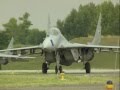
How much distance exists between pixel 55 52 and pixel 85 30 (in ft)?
267

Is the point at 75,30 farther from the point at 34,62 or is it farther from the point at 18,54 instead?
the point at 18,54

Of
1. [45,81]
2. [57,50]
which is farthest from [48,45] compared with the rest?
[45,81]

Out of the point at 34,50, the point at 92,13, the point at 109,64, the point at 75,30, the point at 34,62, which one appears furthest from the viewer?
the point at 92,13

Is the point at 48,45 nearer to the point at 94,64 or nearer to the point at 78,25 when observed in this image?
the point at 94,64

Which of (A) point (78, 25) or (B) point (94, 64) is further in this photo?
(A) point (78, 25)

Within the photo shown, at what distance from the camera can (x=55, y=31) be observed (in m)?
42.6

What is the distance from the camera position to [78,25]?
12912cm

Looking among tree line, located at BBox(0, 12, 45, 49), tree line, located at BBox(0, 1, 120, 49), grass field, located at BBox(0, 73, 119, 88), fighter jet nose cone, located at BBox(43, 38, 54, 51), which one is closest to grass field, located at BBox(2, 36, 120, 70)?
fighter jet nose cone, located at BBox(43, 38, 54, 51)

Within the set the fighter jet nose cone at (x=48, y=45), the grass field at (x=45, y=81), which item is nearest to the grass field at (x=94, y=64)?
the fighter jet nose cone at (x=48, y=45)

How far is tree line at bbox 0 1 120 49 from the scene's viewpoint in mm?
112188

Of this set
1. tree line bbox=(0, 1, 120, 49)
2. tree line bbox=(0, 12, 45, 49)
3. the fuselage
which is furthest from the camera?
tree line bbox=(0, 12, 45, 49)

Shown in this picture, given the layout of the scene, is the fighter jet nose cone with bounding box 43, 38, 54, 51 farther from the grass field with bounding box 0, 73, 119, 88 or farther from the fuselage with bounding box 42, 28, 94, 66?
the grass field with bounding box 0, 73, 119, 88

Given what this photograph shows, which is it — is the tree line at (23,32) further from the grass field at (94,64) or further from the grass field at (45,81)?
the grass field at (45,81)

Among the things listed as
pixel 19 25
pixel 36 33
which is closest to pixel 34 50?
pixel 36 33
